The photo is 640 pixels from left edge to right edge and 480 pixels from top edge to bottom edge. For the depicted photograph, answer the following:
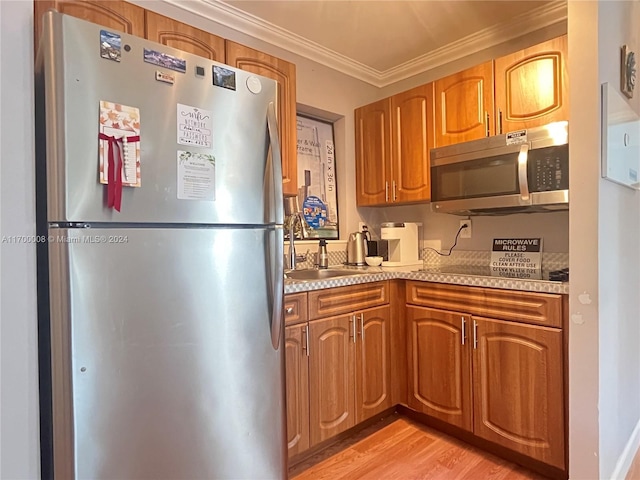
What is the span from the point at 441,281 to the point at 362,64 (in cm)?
A: 176

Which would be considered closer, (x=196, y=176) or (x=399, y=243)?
(x=196, y=176)

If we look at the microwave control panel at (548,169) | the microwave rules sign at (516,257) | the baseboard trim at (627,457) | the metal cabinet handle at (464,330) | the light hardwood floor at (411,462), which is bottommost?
the light hardwood floor at (411,462)

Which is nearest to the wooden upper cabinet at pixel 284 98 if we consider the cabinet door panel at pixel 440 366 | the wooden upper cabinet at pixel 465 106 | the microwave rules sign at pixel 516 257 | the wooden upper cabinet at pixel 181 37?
the wooden upper cabinet at pixel 181 37

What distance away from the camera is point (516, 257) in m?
2.29

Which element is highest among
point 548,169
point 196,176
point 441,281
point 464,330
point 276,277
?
point 548,169

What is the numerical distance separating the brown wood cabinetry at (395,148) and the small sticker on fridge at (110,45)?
1.84 meters

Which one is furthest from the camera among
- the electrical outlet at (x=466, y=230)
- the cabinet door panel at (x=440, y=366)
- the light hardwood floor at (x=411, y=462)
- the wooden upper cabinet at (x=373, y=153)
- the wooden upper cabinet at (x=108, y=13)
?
the wooden upper cabinet at (x=373, y=153)

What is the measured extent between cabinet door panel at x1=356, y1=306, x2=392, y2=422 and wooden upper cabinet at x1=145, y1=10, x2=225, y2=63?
4.94 feet

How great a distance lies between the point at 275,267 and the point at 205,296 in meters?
0.27

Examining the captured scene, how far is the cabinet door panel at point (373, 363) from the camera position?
209cm

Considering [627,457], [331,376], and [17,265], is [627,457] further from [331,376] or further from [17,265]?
[17,265]

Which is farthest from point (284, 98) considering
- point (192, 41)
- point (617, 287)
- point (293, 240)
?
point (617, 287)

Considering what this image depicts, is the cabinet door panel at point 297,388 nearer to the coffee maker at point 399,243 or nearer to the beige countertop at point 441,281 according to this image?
the beige countertop at point 441,281

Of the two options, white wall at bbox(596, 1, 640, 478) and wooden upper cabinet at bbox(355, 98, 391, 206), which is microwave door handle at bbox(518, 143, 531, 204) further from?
wooden upper cabinet at bbox(355, 98, 391, 206)
